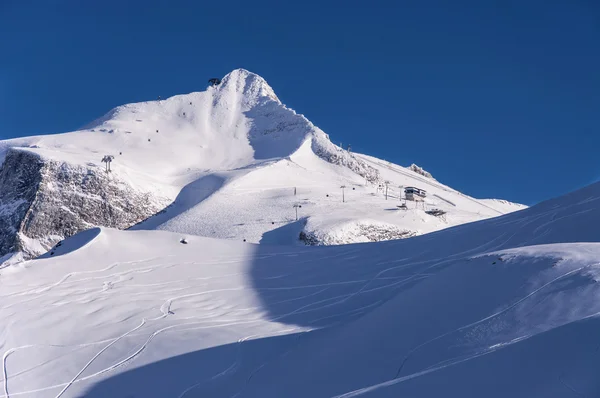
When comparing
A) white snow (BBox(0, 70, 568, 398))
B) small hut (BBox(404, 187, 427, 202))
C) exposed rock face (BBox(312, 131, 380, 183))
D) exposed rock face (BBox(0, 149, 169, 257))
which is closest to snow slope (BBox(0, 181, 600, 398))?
white snow (BBox(0, 70, 568, 398))

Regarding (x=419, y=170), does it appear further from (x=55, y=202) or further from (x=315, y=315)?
(x=315, y=315)

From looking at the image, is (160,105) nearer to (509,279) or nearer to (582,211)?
(582,211)

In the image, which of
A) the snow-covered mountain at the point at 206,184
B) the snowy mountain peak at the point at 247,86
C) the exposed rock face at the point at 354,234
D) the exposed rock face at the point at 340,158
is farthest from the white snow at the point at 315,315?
the snowy mountain peak at the point at 247,86

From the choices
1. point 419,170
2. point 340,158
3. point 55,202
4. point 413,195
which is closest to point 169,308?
point 55,202

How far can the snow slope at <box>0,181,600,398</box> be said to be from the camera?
12.6 meters

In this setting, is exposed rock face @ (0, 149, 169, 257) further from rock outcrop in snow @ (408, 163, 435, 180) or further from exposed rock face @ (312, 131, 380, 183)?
rock outcrop in snow @ (408, 163, 435, 180)

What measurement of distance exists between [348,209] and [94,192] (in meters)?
31.4

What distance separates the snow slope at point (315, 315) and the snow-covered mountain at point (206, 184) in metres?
34.9

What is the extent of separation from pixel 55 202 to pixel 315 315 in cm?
6224

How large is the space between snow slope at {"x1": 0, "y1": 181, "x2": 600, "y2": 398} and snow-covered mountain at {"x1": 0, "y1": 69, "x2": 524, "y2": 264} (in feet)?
114

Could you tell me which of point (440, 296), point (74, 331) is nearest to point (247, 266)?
point (74, 331)

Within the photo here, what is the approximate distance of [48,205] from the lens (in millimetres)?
79062

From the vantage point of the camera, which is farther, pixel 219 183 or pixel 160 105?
pixel 160 105

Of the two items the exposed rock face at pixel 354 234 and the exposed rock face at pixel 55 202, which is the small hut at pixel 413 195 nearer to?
the exposed rock face at pixel 354 234
